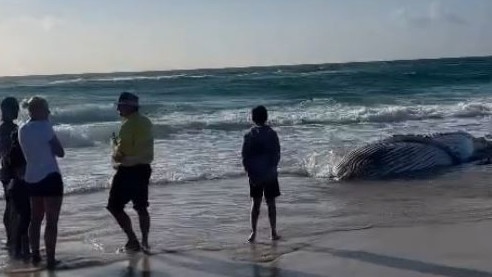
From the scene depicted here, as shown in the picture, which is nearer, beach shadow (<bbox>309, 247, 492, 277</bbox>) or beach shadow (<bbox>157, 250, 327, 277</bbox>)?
beach shadow (<bbox>309, 247, 492, 277</bbox>)

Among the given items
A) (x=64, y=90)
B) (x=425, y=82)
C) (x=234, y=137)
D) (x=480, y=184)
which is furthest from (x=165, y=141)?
(x=425, y=82)

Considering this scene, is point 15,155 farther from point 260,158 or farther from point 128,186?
point 260,158

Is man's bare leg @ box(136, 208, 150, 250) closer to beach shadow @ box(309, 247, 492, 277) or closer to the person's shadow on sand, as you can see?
the person's shadow on sand

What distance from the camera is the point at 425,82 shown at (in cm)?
5728

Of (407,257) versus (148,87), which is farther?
(148,87)

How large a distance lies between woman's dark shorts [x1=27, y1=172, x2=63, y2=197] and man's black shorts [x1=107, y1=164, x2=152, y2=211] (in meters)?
0.65

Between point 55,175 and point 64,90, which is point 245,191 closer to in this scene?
point 55,175

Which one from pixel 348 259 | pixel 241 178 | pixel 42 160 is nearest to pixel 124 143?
pixel 42 160

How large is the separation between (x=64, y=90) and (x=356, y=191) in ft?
139

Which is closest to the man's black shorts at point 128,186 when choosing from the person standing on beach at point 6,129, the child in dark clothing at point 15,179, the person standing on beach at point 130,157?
the person standing on beach at point 130,157

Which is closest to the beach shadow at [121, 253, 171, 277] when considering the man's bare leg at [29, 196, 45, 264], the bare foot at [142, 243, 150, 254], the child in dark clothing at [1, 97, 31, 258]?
the bare foot at [142, 243, 150, 254]

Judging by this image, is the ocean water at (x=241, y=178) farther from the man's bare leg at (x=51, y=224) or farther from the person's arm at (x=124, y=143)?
the person's arm at (x=124, y=143)

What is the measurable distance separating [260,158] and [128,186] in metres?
1.40

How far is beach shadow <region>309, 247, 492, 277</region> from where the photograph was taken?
7.06 meters
